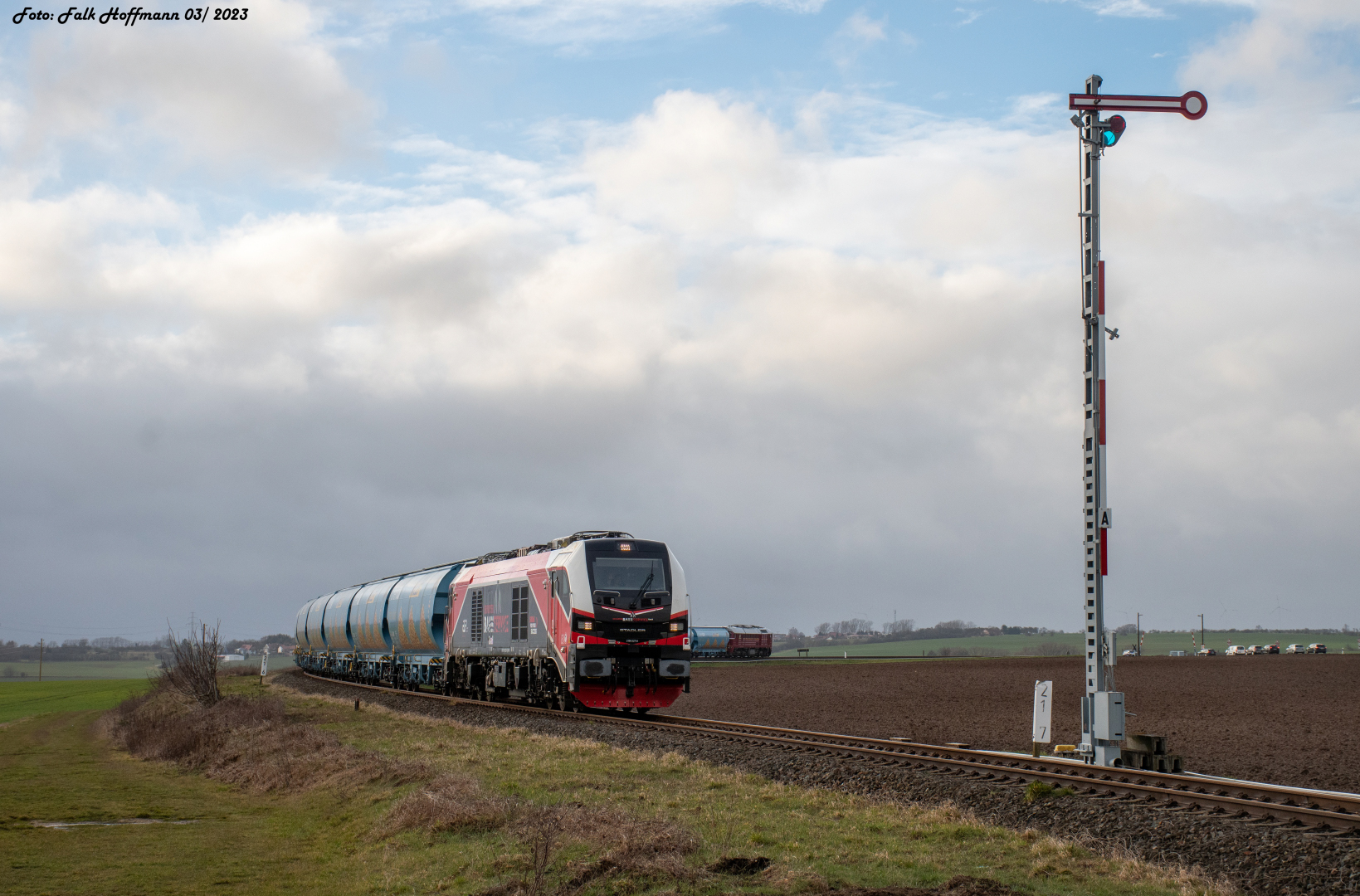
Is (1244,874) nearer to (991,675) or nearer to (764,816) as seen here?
(764,816)

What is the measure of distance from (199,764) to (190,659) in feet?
47.7

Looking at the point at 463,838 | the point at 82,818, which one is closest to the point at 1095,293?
the point at 463,838

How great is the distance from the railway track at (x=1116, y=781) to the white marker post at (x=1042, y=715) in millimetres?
540

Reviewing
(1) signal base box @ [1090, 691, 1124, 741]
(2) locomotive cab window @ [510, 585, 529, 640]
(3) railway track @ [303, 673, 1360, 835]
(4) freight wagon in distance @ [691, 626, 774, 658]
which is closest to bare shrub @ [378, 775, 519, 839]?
(3) railway track @ [303, 673, 1360, 835]

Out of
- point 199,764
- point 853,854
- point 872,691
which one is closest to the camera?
point 853,854

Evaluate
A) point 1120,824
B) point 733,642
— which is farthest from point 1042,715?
point 733,642

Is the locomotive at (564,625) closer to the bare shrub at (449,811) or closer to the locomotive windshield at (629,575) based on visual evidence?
the locomotive windshield at (629,575)

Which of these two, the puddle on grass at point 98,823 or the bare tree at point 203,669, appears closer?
the puddle on grass at point 98,823

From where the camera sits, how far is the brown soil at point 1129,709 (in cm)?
2181

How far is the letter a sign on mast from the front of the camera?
1694cm

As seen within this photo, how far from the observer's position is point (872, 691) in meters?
46.7

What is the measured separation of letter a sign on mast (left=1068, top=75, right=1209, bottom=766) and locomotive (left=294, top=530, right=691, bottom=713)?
11618mm

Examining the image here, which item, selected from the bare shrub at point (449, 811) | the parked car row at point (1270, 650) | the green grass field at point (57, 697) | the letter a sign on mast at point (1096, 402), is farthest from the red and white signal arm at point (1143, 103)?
the parked car row at point (1270, 650)

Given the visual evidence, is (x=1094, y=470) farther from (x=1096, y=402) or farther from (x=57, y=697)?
(x=57, y=697)
